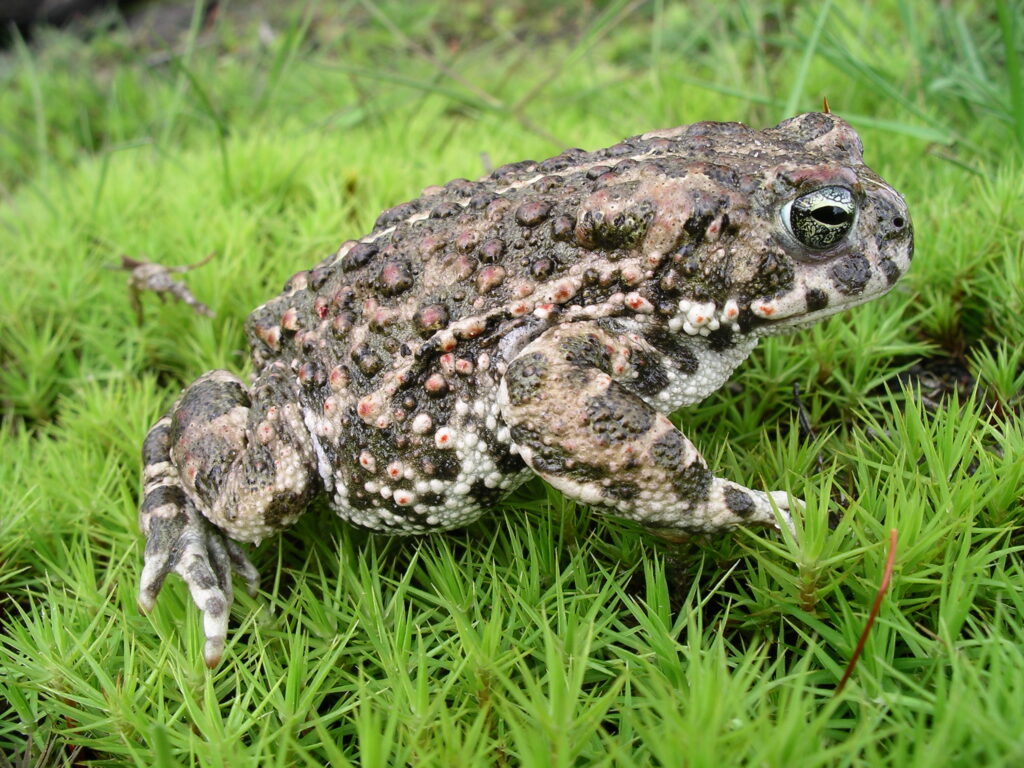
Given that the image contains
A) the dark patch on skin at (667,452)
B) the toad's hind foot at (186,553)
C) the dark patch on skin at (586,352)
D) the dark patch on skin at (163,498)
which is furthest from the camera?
the dark patch on skin at (163,498)

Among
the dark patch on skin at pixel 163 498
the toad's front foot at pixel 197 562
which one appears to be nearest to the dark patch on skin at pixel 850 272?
the toad's front foot at pixel 197 562

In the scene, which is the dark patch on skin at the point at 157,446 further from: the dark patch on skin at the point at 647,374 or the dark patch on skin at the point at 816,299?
the dark patch on skin at the point at 816,299

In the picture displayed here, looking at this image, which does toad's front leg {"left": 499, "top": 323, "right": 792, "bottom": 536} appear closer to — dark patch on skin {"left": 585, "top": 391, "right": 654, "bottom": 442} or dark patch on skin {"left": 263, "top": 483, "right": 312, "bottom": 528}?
dark patch on skin {"left": 585, "top": 391, "right": 654, "bottom": 442}

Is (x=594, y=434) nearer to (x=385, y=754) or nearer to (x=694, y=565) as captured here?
(x=694, y=565)

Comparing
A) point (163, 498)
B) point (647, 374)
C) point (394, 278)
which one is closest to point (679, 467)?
point (647, 374)

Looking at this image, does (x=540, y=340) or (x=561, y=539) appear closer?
(x=540, y=340)

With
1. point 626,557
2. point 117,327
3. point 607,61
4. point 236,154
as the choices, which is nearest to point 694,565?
point 626,557

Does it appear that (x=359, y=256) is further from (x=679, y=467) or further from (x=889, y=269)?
(x=889, y=269)
